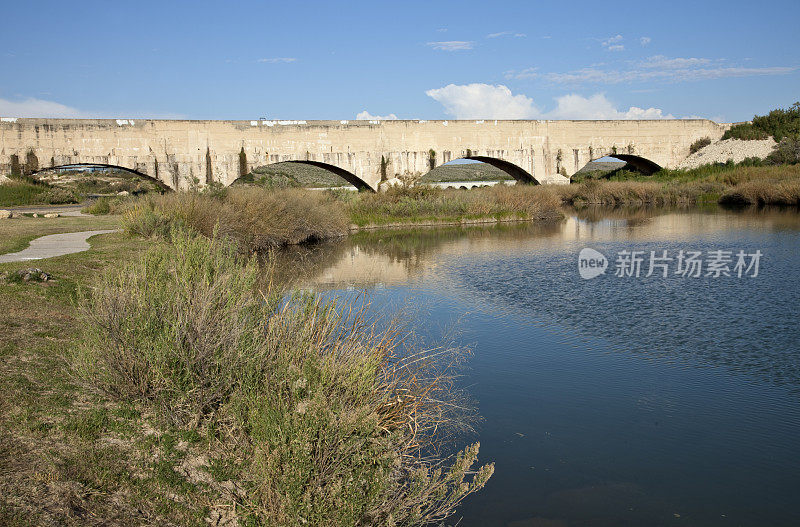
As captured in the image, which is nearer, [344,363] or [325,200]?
[344,363]

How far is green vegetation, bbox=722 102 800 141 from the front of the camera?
4703cm

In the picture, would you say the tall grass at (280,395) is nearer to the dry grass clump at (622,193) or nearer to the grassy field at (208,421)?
the grassy field at (208,421)

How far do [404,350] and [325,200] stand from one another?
18.9m

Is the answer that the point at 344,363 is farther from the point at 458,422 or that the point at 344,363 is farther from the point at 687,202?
the point at 687,202

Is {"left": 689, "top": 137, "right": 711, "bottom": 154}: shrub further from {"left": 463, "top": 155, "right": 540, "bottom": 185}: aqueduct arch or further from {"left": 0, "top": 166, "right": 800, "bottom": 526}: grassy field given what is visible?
{"left": 0, "top": 166, "right": 800, "bottom": 526}: grassy field

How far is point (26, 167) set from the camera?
31.5 m

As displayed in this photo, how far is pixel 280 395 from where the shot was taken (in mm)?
4367

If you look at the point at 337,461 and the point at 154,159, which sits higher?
the point at 154,159

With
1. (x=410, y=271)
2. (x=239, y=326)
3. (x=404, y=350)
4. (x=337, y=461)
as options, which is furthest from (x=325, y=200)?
(x=337, y=461)

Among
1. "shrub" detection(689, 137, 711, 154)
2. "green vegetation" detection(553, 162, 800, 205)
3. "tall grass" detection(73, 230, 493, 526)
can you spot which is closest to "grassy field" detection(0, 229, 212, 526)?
"tall grass" detection(73, 230, 493, 526)

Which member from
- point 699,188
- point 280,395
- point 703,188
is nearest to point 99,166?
point 280,395

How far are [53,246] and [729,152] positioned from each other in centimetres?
4461

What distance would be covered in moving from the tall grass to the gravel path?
44.3 meters

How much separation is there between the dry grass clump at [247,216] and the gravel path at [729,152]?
3065 cm
